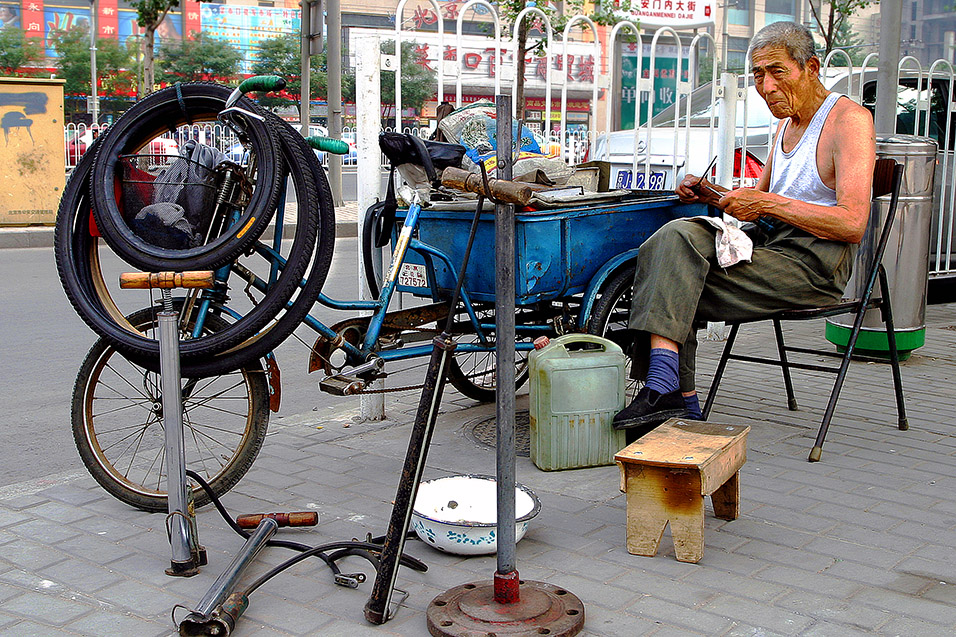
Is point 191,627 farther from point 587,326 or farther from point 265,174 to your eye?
point 587,326

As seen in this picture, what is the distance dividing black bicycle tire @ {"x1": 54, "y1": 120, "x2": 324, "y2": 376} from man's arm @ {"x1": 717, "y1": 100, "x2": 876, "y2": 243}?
167 cm

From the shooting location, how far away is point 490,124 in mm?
4566

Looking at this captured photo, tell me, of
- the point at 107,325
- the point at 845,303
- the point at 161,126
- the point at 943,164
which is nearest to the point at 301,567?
the point at 107,325

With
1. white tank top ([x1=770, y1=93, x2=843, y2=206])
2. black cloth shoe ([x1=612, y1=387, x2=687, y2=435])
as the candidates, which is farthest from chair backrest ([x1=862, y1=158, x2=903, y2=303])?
black cloth shoe ([x1=612, y1=387, x2=687, y2=435])

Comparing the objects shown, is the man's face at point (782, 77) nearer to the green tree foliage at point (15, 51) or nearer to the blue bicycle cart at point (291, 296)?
the blue bicycle cart at point (291, 296)

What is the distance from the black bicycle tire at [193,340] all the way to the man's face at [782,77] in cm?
196

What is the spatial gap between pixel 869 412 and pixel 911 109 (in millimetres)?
4932

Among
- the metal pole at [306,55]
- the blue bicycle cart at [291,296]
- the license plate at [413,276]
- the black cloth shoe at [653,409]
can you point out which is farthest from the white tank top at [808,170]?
the metal pole at [306,55]

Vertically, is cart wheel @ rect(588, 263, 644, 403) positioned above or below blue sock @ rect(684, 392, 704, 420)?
above

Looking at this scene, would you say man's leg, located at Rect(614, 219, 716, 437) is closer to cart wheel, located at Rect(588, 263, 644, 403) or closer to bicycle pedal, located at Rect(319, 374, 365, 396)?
cart wheel, located at Rect(588, 263, 644, 403)

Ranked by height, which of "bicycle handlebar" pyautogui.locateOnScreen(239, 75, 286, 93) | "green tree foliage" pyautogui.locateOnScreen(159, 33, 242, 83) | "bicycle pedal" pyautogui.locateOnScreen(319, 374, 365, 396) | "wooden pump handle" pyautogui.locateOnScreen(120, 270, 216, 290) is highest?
"green tree foliage" pyautogui.locateOnScreen(159, 33, 242, 83)

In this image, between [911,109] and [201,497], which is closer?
[201,497]

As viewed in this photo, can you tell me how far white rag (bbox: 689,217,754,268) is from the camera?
394 cm

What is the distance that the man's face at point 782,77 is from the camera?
412 centimetres
